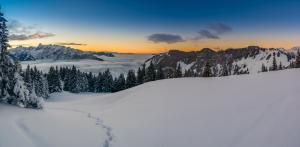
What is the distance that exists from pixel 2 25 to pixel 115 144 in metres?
21.1

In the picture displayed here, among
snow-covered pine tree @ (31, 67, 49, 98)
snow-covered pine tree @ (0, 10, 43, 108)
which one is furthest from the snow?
snow-covered pine tree @ (31, 67, 49, 98)

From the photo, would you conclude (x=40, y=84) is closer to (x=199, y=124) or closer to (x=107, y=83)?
(x=107, y=83)

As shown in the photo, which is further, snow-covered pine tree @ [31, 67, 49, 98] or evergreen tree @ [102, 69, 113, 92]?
evergreen tree @ [102, 69, 113, 92]

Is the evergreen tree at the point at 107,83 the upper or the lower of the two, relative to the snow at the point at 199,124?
lower

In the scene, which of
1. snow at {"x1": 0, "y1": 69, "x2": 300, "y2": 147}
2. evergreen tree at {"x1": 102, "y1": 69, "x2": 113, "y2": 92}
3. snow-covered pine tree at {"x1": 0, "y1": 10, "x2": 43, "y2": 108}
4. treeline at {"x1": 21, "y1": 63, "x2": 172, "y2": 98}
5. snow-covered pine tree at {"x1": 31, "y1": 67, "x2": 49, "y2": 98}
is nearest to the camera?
snow at {"x1": 0, "y1": 69, "x2": 300, "y2": 147}

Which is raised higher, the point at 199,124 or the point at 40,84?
the point at 199,124

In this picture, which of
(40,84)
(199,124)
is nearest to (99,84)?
(40,84)

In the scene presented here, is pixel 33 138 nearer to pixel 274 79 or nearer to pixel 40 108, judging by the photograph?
pixel 40 108

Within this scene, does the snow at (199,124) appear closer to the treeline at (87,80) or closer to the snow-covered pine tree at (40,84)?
the snow-covered pine tree at (40,84)

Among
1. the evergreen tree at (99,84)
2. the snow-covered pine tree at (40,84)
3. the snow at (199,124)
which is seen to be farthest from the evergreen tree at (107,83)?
the snow at (199,124)

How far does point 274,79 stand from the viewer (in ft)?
107

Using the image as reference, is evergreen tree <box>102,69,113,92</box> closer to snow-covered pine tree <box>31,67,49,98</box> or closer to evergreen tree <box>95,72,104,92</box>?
evergreen tree <box>95,72,104,92</box>

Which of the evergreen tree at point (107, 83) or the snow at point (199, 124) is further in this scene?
the evergreen tree at point (107, 83)

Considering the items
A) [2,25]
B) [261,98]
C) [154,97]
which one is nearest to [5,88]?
[2,25]
